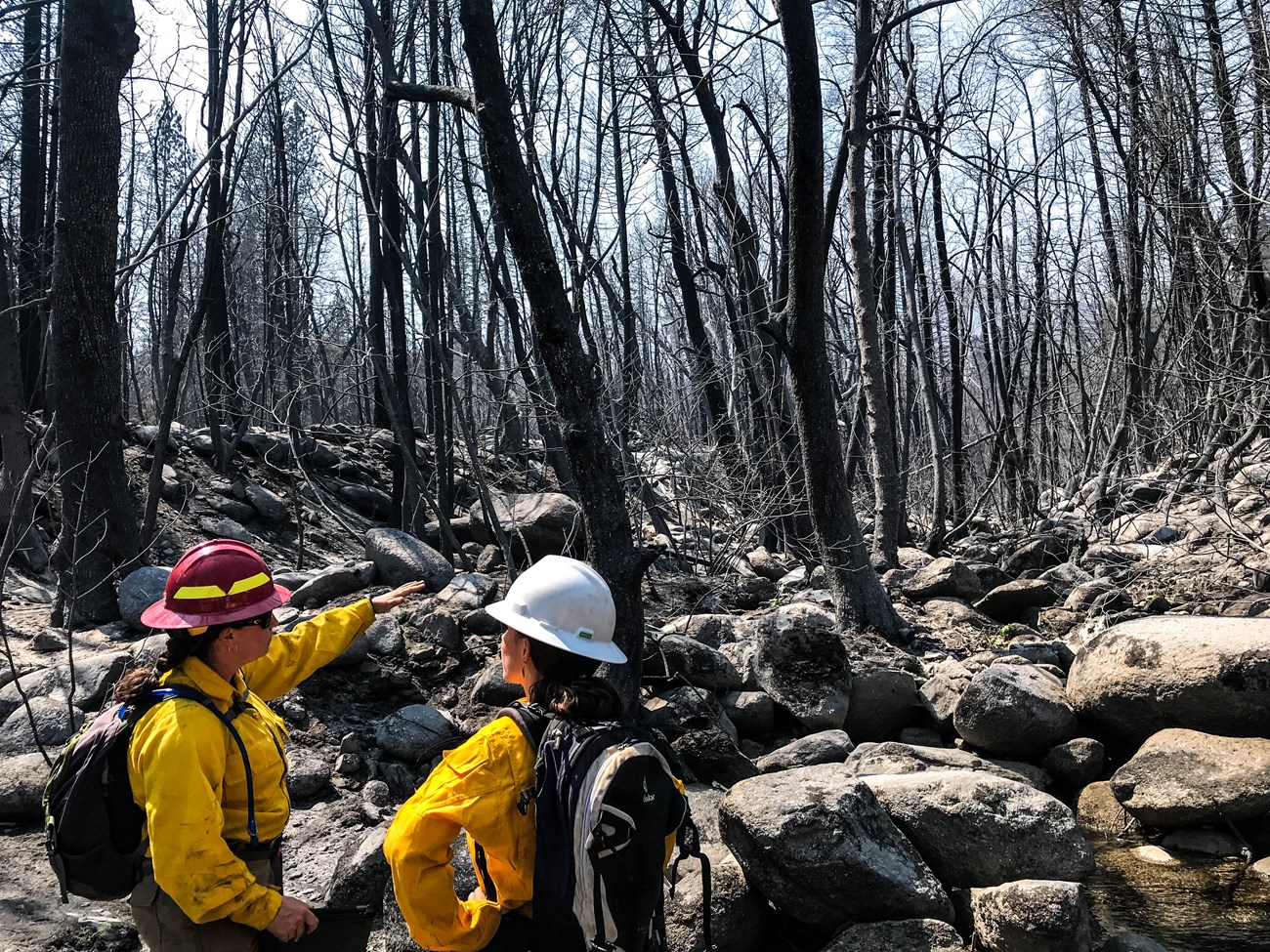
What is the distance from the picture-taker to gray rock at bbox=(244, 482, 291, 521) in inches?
543

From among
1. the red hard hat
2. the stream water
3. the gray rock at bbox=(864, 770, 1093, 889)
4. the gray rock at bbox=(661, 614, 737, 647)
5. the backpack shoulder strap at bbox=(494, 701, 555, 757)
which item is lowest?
the stream water

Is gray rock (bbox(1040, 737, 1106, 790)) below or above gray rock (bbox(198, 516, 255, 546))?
below

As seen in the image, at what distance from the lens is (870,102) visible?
1350 cm

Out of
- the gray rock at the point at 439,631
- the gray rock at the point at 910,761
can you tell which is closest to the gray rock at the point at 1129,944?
the gray rock at the point at 910,761

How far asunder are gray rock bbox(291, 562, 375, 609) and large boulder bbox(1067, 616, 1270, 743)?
17.8ft

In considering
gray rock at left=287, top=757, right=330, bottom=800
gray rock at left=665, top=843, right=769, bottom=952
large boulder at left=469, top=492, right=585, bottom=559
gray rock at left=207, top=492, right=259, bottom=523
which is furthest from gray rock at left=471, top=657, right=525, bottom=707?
gray rock at left=207, top=492, right=259, bottom=523

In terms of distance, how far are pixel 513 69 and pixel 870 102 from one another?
4.99 metres

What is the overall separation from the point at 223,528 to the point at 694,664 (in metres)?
8.16

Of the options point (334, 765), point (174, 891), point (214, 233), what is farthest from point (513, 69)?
point (174, 891)

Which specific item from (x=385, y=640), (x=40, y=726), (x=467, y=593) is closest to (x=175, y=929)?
(x=40, y=726)

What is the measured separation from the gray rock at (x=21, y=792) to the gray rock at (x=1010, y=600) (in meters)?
7.51

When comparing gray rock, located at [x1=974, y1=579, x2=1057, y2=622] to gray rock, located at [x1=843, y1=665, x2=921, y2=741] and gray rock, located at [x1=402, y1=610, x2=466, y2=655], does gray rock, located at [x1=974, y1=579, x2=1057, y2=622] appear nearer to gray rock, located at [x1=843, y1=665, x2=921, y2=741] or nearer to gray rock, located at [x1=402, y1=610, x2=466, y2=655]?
gray rock, located at [x1=843, y1=665, x2=921, y2=741]

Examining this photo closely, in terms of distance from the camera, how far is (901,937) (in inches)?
159

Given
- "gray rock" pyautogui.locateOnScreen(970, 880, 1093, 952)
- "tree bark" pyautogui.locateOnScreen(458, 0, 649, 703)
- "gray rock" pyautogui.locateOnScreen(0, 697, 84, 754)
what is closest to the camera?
"gray rock" pyautogui.locateOnScreen(970, 880, 1093, 952)
